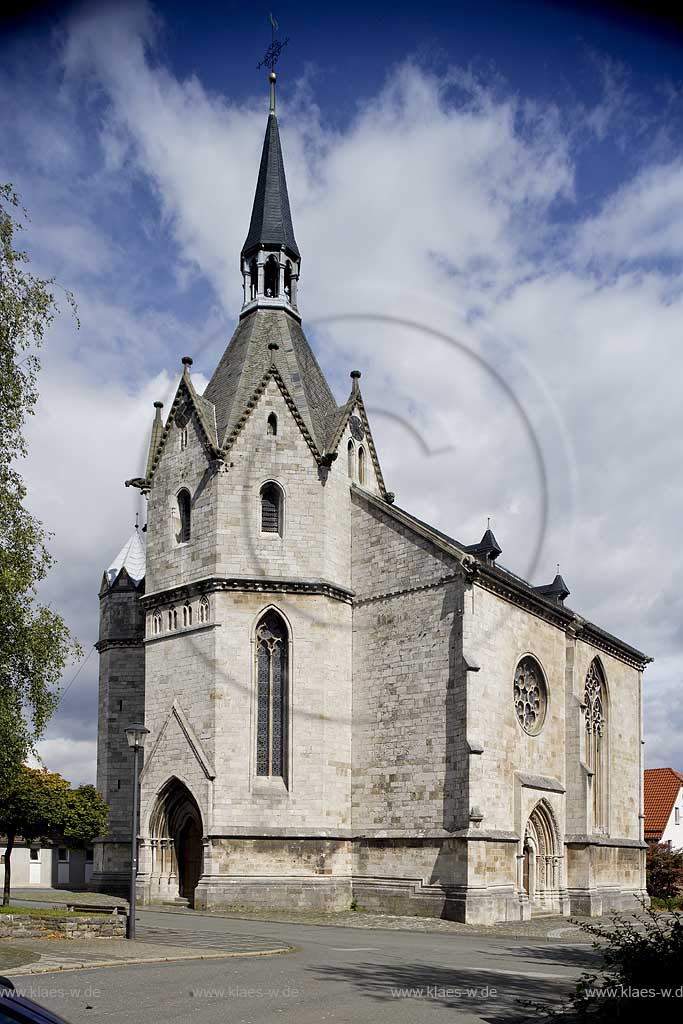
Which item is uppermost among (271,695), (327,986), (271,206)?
(271,206)

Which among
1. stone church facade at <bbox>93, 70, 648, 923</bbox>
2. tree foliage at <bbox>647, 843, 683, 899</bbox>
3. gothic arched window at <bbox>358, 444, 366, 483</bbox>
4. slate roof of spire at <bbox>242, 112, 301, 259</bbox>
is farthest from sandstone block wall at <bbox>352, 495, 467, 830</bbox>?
tree foliage at <bbox>647, 843, 683, 899</bbox>

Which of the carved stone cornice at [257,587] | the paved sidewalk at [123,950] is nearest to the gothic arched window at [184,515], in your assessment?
the carved stone cornice at [257,587]

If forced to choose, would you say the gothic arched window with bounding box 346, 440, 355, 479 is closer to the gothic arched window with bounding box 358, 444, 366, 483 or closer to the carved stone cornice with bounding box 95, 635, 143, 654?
the gothic arched window with bounding box 358, 444, 366, 483

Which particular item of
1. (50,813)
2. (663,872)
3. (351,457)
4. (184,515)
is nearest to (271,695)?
(184,515)

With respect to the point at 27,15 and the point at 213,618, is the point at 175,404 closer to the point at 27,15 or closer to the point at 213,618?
the point at 213,618

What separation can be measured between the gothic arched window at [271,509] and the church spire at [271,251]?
8.84 meters

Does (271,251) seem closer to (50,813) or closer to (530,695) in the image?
(530,695)

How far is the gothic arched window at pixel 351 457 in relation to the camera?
35219 mm

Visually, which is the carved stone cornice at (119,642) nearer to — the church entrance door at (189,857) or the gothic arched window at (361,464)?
the church entrance door at (189,857)

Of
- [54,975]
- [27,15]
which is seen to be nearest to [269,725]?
[54,975]

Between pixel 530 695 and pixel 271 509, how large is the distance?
10768 millimetres

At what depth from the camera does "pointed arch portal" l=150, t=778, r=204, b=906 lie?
31953mm

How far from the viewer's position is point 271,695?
32156mm

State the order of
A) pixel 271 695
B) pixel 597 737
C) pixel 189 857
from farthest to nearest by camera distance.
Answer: pixel 597 737 < pixel 189 857 < pixel 271 695
